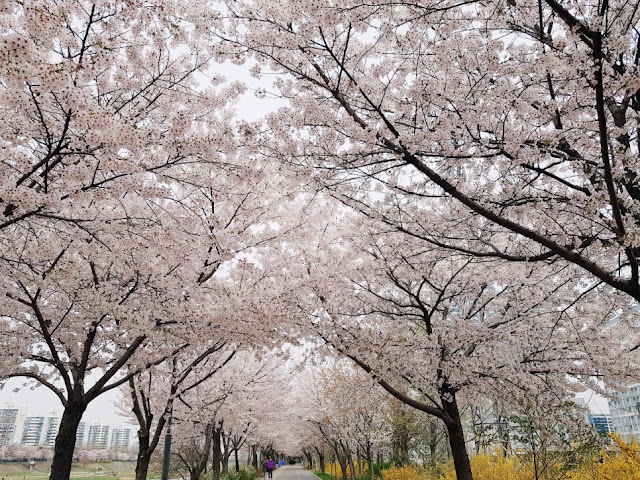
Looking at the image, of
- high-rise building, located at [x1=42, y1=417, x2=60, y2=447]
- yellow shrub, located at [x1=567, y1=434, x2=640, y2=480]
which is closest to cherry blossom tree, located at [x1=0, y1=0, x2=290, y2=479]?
high-rise building, located at [x1=42, y1=417, x2=60, y2=447]

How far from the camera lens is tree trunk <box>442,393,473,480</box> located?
750cm

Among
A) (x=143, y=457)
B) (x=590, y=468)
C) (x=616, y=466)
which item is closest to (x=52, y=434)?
(x=143, y=457)

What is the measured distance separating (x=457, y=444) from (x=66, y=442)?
6.99 meters

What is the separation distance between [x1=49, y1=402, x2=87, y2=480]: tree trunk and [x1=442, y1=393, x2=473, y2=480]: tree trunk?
6709mm

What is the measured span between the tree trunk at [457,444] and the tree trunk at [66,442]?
264 inches

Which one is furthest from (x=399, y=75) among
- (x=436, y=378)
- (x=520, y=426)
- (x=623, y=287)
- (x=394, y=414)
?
(x=394, y=414)

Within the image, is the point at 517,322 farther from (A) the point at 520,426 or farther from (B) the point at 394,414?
(B) the point at 394,414

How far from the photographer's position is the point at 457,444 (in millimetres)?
7766

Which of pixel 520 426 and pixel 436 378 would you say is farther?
pixel 436 378

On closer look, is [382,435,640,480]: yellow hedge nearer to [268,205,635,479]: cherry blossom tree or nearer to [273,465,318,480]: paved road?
[268,205,635,479]: cherry blossom tree

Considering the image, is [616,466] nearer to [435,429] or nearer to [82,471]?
[435,429]

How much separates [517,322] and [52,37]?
7.74m

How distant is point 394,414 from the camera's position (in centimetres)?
1617

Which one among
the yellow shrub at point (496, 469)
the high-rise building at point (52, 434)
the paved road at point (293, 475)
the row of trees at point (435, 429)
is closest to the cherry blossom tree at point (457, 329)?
the row of trees at point (435, 429)
